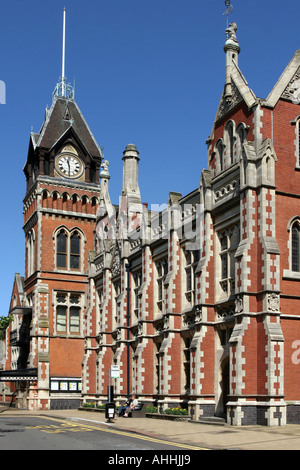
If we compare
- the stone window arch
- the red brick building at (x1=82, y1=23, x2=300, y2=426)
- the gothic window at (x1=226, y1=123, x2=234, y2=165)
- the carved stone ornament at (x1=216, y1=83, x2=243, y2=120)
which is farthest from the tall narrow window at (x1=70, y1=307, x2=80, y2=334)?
the gothic window at (x1=226, y1=123, x2=234, y2=165)

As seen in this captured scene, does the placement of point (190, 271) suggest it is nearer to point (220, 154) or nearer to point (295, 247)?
point (220, 154)

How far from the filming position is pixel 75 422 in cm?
3091

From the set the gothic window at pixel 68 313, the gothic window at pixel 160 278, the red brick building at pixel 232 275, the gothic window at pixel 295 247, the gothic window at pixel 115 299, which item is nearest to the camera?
the red brick building at pixel 232 275

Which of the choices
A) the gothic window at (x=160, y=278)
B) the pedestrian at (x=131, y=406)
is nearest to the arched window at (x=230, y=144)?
the gothic window at (x=160, y=278)

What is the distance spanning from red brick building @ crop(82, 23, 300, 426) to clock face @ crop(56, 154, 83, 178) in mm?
Answer: 18316

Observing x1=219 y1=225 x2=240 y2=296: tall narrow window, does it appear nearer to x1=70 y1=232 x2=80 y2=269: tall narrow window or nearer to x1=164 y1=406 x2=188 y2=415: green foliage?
x1=164 y1=406 x2=188 y2=415: green foliage

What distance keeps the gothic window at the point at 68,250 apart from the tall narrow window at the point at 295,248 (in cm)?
2995

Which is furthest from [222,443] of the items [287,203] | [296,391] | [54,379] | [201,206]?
[54,379]

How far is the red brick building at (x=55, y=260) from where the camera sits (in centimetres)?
5294

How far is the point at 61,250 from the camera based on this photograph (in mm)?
56312

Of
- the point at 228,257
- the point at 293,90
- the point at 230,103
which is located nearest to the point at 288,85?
the point at 293,90

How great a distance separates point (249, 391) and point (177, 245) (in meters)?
10.9

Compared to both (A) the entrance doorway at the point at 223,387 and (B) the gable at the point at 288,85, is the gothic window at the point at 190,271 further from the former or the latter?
(B) the gable at the point at 288,85
